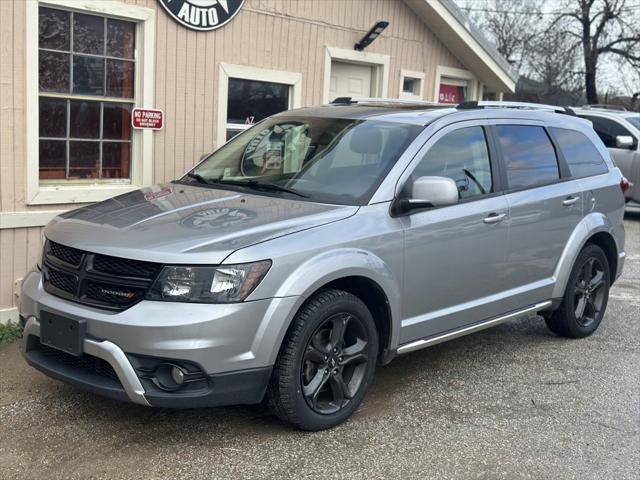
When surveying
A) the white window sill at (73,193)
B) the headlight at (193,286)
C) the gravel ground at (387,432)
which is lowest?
the gravel ground at (387,432)

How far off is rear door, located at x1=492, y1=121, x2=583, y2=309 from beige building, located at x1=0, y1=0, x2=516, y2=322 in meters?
3.06

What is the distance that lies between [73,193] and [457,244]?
3.28 m

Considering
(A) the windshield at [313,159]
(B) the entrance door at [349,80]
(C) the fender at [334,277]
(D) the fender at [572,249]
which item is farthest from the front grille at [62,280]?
(B) the entrance door at [349,80]

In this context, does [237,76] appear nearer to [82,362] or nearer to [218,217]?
[218,217]

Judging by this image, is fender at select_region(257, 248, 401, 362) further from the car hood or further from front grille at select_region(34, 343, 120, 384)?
front grille at select_region(34, 343, 120, 384)

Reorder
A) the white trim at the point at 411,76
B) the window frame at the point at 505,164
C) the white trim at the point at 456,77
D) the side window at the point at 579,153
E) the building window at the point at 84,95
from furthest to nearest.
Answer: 1. the white trim at the point at 456,77
2. the white trim at the point at 411,76
3. the building window at the point at 84,95
4. the side window at the point at 579,153
5. the window frame at the point at 505,164

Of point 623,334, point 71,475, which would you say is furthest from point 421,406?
point 623,334

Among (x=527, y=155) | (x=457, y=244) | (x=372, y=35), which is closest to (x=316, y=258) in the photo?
(x=457, y=244)

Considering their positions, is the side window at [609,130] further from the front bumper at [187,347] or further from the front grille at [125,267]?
the front grille at [125,267]

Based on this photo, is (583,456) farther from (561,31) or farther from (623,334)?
(561,31)

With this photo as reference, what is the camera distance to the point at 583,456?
4.02m

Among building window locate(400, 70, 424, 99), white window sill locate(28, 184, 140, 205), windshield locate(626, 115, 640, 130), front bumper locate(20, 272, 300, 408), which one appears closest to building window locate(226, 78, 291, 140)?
white window sill locate(28, 184, 140, 205)

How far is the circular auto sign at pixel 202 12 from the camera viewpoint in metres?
6.67

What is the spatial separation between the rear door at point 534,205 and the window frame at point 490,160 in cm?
7
